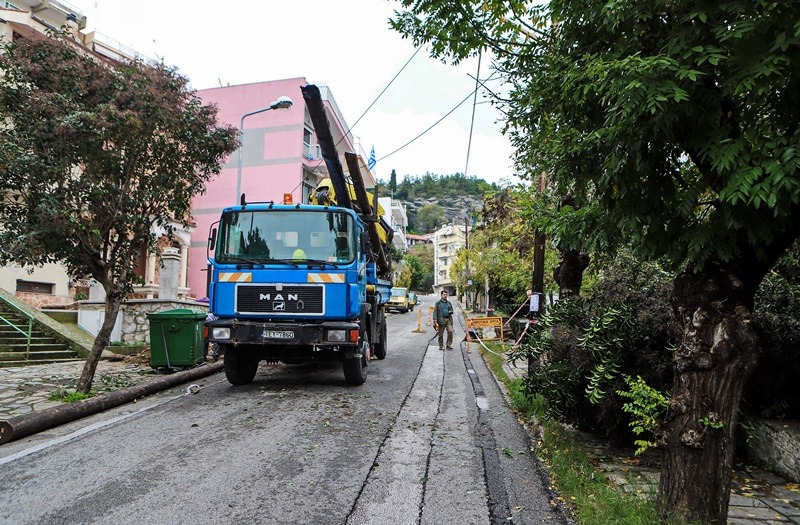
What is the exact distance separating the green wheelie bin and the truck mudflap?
248cm

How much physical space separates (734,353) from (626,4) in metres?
2.07

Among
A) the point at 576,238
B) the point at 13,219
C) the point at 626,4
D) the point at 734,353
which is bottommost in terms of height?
the point at 734,353

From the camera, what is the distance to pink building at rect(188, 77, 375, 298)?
3077cm

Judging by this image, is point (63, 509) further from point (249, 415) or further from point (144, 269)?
point (144, 269)

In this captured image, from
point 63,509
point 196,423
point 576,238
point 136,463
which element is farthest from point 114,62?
point 576,238

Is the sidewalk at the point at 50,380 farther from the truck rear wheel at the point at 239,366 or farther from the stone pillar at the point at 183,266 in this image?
the stone pillar at the point at 183,266

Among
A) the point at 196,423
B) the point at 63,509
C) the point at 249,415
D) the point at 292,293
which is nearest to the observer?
the point at 63,509

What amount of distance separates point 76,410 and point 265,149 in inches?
1027

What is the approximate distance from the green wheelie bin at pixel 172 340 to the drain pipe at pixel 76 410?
0.58 m

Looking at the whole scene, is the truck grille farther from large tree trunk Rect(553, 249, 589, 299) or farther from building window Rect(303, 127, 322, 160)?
building window Rect(303, 127, 322, 160)

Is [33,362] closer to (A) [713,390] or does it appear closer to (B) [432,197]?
(A) [713,390]

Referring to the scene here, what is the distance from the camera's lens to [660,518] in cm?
342

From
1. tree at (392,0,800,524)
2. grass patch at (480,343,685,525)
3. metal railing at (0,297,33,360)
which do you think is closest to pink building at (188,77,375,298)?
metal railing at (0,297,33,360)

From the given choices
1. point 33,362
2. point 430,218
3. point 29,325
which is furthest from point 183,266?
point 430,218
